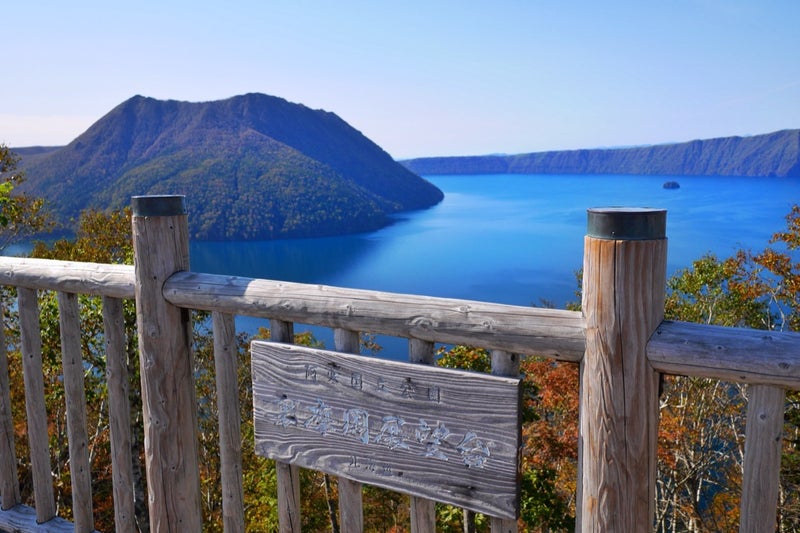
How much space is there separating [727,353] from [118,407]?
154 centimetres

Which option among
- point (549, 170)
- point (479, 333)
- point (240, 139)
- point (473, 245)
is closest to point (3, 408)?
point (479, 333)

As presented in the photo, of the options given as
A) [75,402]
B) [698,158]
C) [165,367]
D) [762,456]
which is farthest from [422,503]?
[698,158]

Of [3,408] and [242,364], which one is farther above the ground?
[3,408]

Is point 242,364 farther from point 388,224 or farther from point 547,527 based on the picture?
point 388,224

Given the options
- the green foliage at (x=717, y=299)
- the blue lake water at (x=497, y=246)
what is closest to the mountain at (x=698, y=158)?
the blue lake water at (x=497, y=246)

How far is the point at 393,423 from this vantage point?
1.32m

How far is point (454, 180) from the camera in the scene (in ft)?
544

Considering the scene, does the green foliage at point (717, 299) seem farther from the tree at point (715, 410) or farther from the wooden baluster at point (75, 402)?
the wooden baluster at point (75, 402)

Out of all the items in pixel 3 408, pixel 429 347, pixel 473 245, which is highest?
pixel 429 347

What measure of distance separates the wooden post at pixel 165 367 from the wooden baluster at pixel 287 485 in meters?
0.30

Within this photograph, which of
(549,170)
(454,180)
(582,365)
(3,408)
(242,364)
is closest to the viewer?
(582,365)

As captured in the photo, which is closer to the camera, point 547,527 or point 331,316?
point 331,316

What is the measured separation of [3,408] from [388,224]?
7774 centimetres

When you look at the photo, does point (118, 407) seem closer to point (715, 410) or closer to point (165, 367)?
point (165, 367)
